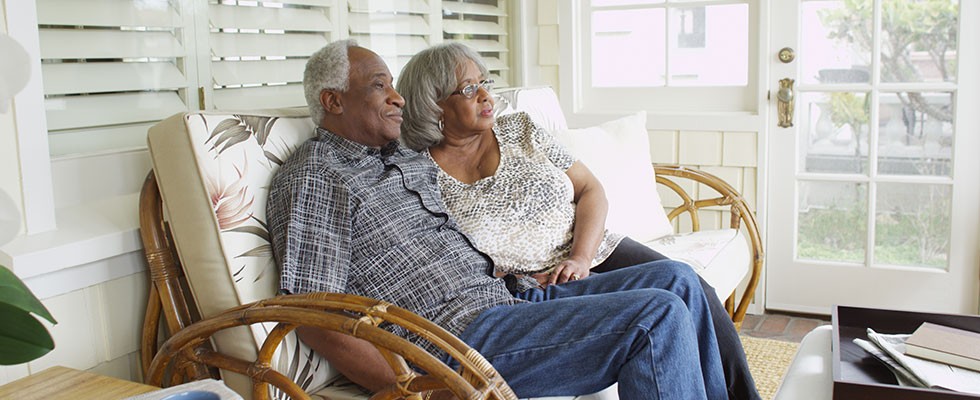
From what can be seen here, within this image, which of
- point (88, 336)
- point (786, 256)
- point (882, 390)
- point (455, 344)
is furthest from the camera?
point (786, 256)

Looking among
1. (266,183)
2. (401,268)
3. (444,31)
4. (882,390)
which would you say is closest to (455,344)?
(401,268)

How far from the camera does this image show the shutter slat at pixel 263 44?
2302 millimetres

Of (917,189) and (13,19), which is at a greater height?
(13,19)

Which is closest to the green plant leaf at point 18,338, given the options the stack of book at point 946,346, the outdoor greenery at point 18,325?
the outdoor greenery at point 18,325

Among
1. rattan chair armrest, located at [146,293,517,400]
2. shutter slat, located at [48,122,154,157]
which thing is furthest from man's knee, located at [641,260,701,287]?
shutter slat, located at [48,122,154,157]

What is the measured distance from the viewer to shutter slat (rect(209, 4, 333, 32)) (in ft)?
7.52

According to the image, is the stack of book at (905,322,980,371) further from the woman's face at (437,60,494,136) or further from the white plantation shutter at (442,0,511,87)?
the white plantation shutter at (442,0,511,87)

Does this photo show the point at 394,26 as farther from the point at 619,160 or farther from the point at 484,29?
the point at 619,160

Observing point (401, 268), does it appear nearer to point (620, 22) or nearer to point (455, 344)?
point (455, 344)

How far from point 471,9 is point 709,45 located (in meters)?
1.03

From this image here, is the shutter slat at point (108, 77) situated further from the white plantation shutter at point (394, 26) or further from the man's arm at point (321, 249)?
the white plantation shutter at point (394, 26)

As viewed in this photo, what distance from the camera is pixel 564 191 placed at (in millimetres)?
2400

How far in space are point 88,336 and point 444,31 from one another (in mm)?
2058

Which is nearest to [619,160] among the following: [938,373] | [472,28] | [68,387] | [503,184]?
[503,184]
